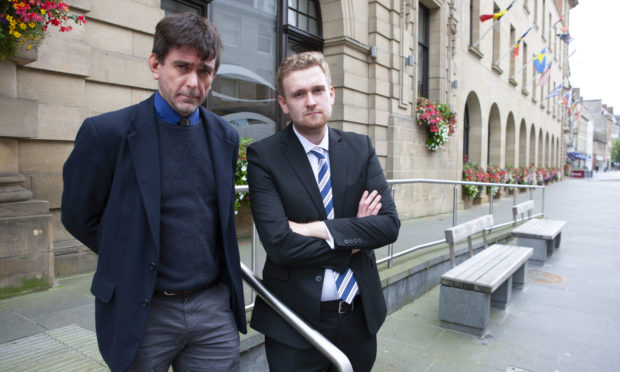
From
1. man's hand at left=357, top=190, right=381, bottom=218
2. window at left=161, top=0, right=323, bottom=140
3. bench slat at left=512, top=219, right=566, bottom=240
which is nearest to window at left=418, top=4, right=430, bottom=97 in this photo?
window at left=161, top=0, right=323, bottom=140

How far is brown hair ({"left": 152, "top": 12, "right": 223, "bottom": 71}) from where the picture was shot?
1.44 m

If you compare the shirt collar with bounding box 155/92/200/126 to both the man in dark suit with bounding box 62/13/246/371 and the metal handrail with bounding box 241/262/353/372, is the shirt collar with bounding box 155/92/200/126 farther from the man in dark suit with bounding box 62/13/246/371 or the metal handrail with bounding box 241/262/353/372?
the metal handrail with bounding box 241/262/353/372

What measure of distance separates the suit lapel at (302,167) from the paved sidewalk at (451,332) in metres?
1.51

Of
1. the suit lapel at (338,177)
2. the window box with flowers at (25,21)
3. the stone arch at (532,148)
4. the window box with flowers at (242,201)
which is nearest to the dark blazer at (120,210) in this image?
the suit lapel at (338,177)

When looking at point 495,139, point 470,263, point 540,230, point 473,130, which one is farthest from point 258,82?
point 495,139

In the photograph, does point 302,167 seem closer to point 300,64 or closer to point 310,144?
point 310,144

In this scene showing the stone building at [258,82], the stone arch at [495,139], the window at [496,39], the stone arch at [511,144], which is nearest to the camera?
the stone building at [258,82]

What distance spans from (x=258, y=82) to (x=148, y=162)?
20.2ft

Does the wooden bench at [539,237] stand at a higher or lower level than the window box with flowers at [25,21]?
lower

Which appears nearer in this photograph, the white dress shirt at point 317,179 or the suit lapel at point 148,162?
the suit lapel at point 148,162

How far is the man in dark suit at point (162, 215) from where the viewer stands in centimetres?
142

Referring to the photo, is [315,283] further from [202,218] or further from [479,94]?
[479,94]

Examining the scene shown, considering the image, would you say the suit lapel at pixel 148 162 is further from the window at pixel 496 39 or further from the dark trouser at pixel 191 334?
the window at pixel 496 39

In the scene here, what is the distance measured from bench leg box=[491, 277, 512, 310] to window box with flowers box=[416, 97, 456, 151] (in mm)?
6349
